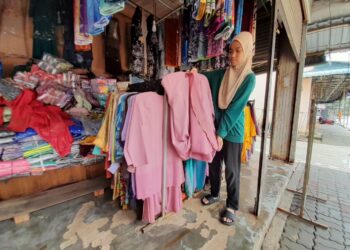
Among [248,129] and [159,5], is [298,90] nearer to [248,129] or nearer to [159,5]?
[248,129]

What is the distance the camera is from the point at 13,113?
1364 mm

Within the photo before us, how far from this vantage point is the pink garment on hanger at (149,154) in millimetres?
1196

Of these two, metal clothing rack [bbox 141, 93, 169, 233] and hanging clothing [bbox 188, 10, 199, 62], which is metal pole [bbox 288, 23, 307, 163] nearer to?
hanging clothing [bbox 188, 10, 199, 62]

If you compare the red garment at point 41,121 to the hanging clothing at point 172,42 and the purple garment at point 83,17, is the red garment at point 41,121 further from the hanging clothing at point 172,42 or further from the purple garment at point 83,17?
the hanging clothing at point 172,42

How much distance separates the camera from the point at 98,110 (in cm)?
195

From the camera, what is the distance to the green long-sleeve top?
1325mm

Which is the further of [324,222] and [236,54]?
[324,222]

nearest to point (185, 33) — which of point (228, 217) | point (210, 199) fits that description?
point (210, 199)

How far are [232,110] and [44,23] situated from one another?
213 cm

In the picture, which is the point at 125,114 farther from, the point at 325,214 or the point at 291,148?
the point at 291,148

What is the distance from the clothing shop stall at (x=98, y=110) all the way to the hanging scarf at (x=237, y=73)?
130 millimetres

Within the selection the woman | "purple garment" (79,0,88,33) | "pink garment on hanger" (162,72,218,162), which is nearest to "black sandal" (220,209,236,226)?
the woman

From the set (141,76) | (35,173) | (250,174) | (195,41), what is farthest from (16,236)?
(250,174)

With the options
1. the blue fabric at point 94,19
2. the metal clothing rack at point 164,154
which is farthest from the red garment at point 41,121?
the metal clothing rack at point 164,154
